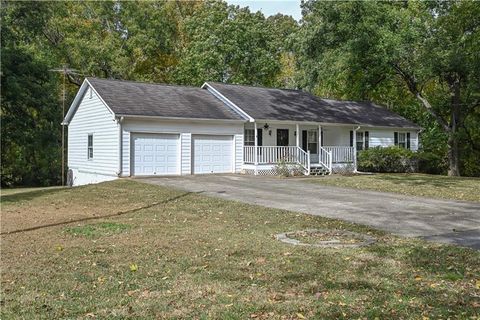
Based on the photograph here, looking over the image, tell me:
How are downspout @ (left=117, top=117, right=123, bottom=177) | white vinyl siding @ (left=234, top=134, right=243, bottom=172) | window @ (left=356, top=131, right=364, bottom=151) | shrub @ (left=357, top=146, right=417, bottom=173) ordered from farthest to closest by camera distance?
1. window @ (left=356, top=131, right=364, bottom=151)
2. shrub @ (left=357, top=146, right=417, bottom=173)
3. white vinyl siding @ (left=234, top=134, right=243, bottom=172)
4. downspout @ (left=117, top=117, right=123, bottom=177)

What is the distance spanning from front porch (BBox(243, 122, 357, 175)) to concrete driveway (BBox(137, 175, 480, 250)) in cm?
463

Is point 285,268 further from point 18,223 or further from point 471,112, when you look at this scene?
point 471,112

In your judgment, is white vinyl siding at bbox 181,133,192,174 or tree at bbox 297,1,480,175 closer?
white vinyl siding at bbox 181,133,192,174

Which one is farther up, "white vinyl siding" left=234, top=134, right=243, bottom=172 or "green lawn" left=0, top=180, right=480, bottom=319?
"white vinyl siding" left=234, top=134, right=243, bottom=172

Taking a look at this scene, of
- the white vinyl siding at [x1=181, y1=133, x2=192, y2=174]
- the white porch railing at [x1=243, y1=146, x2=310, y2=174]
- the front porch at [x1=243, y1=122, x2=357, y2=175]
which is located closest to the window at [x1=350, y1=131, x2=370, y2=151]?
the front porch at [x1=243, y1=122, x2=357, y2=175]

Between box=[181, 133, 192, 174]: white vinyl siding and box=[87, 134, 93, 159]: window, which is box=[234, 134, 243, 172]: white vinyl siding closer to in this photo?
box=[181, 133, 192, 174]: white vinyl siding

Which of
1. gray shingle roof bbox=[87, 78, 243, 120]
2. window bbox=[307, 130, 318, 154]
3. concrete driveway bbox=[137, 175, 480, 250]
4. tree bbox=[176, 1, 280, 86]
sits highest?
tree bbox=[176, 1, 280, 86]

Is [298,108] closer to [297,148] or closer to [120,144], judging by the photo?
[297,148]

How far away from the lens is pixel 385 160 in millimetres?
27250

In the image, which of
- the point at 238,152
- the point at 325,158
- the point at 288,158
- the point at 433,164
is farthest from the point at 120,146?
the point at 433,164

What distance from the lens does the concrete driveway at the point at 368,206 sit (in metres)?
9.01

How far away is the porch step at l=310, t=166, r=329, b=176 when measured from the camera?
2479 cm

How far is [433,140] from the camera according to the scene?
3266 cm

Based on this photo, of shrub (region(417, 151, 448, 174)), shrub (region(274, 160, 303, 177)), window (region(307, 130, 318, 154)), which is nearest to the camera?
shrub (region(274, 160, 303, 177))
